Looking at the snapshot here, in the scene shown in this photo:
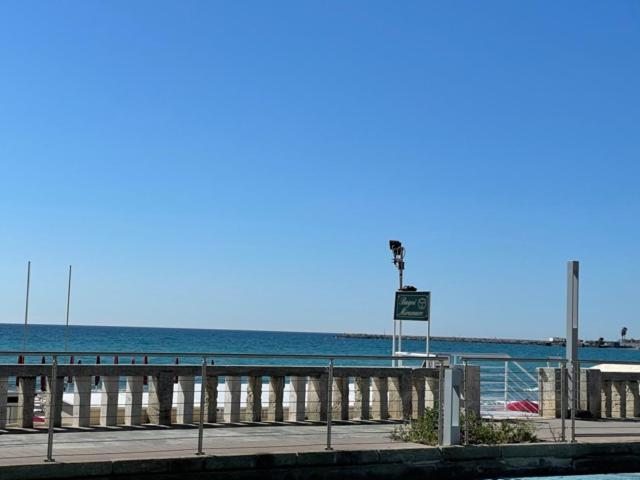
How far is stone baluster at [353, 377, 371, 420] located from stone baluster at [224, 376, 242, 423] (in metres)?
1.99

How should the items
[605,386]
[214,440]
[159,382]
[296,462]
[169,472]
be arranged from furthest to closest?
1. [605,386]
2. [159,382]
3. [214,440]
4. [296,462]
5. [169,472]

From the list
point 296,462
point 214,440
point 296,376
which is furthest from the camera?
point 296,376

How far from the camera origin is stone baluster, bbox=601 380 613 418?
1623cm

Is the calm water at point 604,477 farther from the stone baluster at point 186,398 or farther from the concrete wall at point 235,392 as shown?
the stone baluster at point 186,398

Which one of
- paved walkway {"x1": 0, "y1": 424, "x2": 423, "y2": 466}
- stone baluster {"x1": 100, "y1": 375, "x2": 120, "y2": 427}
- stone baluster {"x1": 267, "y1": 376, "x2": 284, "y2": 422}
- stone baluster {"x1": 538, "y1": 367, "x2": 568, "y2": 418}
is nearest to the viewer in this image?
paved walkway {"x1": 0, "y1": 424, "x2": 423, "y2": 466}

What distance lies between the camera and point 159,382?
41.3ft

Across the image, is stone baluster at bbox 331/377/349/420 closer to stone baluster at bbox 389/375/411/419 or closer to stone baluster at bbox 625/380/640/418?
stone baluster at bbox 389/375/411/419

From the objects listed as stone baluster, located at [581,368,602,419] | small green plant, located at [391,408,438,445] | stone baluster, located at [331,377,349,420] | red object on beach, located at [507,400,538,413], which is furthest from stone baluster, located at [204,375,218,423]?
red object on beach, located at [507,400,538,413]

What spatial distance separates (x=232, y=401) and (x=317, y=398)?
1352 millimetres

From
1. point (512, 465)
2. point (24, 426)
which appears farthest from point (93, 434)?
point (512, 465)

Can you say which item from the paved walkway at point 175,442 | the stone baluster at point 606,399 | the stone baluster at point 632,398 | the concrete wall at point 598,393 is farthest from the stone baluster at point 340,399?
the stone baluster at point 632,398

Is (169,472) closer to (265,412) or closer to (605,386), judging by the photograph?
(265,412)

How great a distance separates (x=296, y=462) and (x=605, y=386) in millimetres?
8020

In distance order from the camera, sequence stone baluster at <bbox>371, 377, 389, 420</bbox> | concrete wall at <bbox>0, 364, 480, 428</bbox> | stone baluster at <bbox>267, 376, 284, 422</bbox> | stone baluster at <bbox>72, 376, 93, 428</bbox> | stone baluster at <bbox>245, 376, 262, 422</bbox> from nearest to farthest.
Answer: concrete wall at <bbox>0, 364, 480, 428</bbox> < stone baluster at <bbox>72, 376, 93, 428</bbox> < stone baluster at <bbox>245, 376, 262, 422</bbox> < stone baluster at <bbox>267, 376, 284, 422</bbox> < stone baluster at <bbox>371, 377, 389, 420</bbox>
